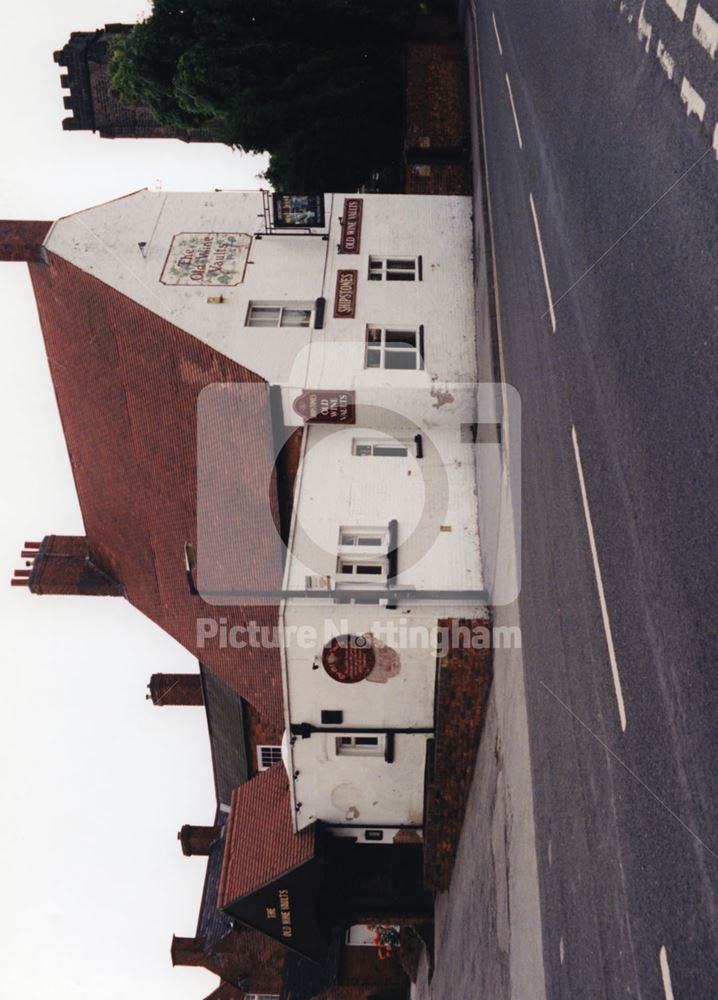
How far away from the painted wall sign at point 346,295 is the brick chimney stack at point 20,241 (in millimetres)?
7518

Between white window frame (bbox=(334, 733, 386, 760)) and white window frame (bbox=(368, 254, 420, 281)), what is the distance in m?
11.2

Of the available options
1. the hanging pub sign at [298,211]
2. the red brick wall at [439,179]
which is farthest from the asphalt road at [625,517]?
the red brick wall at [439,179]

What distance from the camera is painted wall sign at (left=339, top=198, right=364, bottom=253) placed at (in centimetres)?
1962

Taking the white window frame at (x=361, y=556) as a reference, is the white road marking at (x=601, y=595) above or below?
below

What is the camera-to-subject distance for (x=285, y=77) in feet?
77.1

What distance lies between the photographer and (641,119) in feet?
28.3

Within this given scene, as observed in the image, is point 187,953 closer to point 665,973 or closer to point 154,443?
point 154,443

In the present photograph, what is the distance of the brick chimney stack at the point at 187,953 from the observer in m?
24.3

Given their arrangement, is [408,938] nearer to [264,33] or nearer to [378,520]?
[378,520]

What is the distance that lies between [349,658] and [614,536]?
26.3 ft

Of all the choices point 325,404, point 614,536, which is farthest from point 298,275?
point 614,536

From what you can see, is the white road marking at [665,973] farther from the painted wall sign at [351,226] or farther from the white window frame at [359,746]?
the painted wall sign at [351,226]

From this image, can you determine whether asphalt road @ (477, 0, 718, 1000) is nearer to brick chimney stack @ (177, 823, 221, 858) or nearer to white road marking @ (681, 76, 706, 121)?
white road marking @ (681, 76, 706, 121)

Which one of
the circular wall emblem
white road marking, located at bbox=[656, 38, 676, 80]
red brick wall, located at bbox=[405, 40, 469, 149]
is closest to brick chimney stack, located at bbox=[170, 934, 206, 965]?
the circular wall emblem
